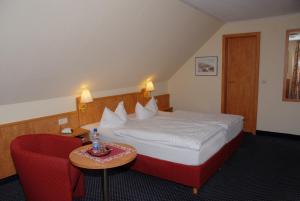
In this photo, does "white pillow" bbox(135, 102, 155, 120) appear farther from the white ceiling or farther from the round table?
the white ceiling

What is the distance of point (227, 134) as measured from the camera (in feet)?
12.7

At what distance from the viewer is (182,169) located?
3051mm

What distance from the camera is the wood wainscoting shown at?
3.35m

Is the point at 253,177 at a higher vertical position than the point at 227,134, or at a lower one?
lower

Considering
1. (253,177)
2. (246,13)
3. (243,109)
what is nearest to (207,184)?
(253,177)

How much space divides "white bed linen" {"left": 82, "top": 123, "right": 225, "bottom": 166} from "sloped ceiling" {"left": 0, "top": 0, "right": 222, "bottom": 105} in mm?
1209

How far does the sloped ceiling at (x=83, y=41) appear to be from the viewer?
2506mm

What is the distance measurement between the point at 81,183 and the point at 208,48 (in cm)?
433

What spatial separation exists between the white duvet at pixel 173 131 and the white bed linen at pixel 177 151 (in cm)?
5

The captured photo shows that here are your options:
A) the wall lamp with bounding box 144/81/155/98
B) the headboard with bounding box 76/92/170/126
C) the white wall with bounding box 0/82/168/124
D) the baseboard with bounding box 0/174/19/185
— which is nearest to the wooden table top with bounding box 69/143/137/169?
the white wall with bounding box 0/82/168/124

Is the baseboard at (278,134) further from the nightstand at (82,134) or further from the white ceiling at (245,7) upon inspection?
the nightstand at (82,134)

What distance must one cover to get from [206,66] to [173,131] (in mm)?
2915

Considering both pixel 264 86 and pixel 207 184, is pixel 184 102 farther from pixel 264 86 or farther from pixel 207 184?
pixel 207 184

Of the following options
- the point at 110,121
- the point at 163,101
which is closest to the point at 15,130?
the point at 110,121
